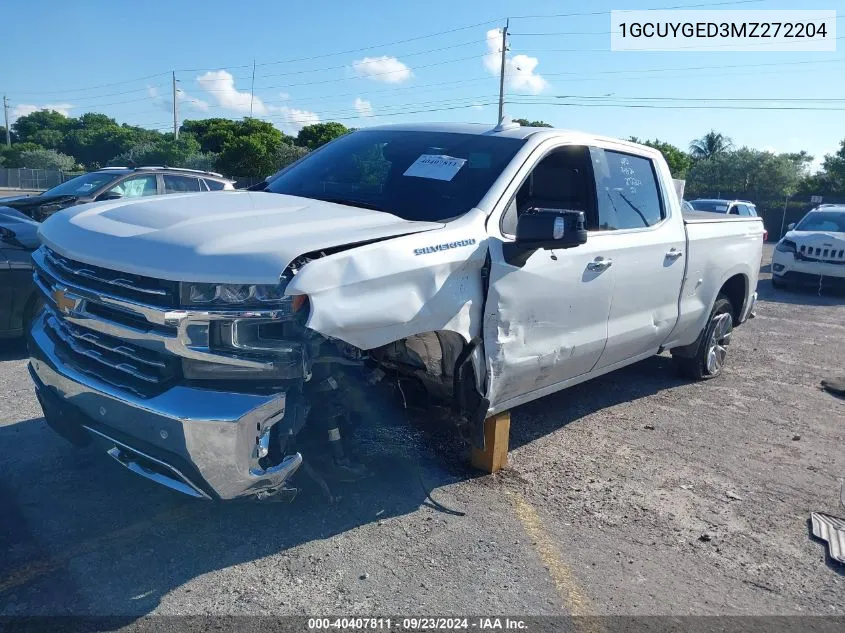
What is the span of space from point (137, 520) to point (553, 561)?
205cm

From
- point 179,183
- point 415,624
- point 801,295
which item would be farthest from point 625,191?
point 801,295

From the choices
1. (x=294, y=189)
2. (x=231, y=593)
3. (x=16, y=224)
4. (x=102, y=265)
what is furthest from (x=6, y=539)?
(x=16, y=224)

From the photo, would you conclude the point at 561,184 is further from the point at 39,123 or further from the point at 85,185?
the point at 39,123

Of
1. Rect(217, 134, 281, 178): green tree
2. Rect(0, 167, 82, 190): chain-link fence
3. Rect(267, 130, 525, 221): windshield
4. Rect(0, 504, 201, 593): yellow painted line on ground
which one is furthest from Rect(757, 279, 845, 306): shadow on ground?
Rect(0, 167, 82, 190): chain-link fence

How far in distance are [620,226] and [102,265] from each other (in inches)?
130

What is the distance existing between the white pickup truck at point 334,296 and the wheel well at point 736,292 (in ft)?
6.64

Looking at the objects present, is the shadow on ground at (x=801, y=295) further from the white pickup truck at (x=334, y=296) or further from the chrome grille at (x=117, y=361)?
the chrome grille at (x=117, y=361)

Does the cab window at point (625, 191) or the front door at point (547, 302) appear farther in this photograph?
the cab window at point (625, 191)

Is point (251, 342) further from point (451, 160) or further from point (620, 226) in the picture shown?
point (620, 226)

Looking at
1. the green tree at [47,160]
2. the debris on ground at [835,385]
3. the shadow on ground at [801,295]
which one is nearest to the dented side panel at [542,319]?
the debris on ground at [835,385]

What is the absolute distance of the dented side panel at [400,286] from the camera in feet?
9.41

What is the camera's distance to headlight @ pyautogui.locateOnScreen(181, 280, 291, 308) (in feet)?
9.31

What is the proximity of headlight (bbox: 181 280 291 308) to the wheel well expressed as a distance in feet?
17.0

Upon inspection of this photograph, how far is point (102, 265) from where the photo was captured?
119 inches
